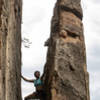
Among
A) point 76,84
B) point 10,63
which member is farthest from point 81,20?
point 10,63

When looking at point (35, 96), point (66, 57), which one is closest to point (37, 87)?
point (35, 96)

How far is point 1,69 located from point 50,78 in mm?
6765

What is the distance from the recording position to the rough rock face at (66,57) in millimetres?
14367

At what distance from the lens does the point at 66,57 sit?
1530 cm

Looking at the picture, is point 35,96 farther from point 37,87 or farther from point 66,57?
point 66,57

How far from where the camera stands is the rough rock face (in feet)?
47.1

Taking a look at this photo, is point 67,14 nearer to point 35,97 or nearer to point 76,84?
point 76,84

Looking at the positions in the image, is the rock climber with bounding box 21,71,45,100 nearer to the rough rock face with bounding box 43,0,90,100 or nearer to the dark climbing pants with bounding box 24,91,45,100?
the dark climbing pants with bounding box 24,91,45,100

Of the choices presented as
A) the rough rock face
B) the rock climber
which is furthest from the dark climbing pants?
the rough rock face

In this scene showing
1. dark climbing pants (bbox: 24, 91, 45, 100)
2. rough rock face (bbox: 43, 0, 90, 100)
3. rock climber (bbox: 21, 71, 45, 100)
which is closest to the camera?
rock climber (bbox: 21, 71, 45, 100)

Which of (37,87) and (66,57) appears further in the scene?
(66,57)

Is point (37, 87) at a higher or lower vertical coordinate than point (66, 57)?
lower

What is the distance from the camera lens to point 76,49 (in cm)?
1590

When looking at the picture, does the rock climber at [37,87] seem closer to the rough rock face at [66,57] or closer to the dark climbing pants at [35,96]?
the dark climbing pants at [35,96]
